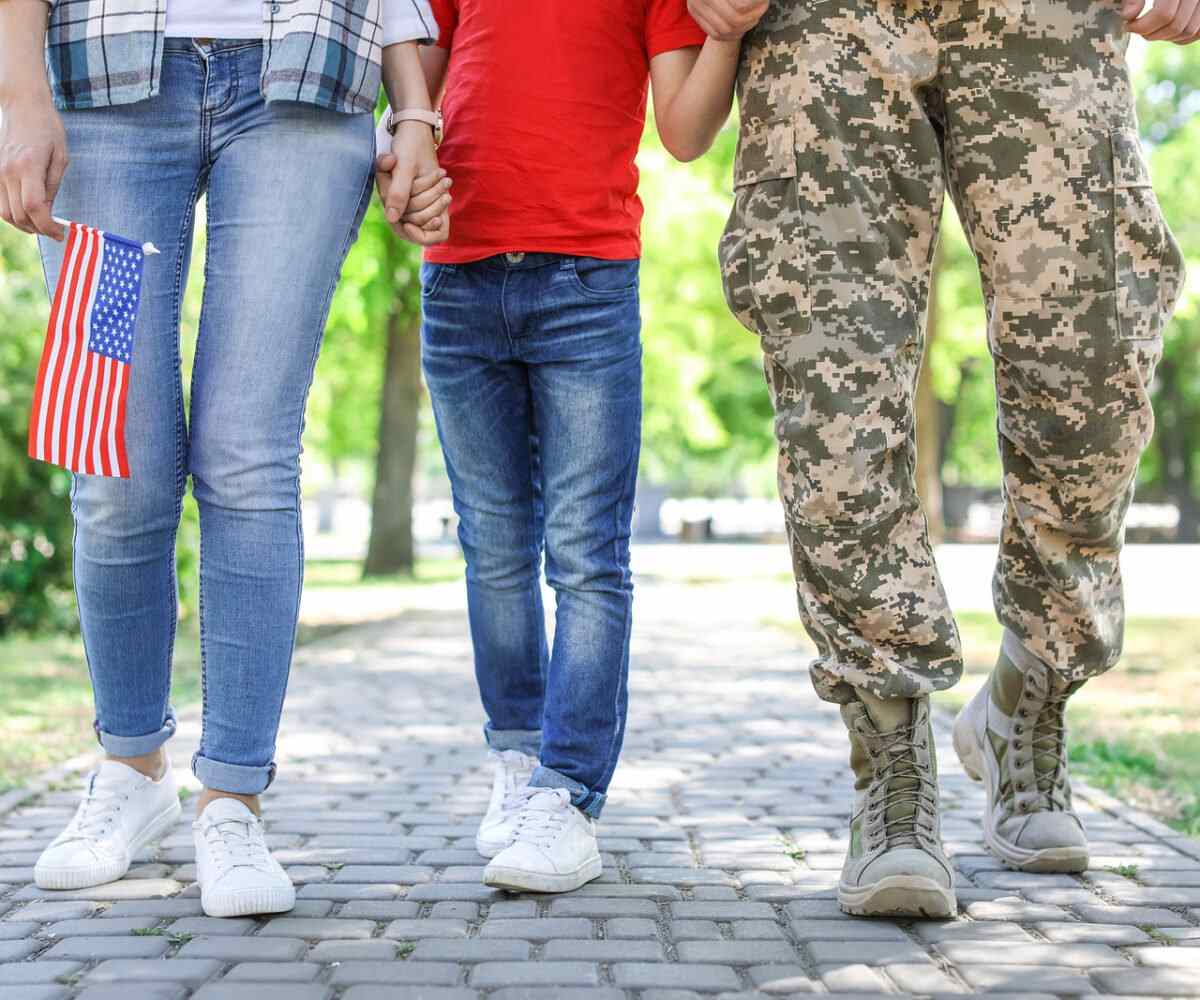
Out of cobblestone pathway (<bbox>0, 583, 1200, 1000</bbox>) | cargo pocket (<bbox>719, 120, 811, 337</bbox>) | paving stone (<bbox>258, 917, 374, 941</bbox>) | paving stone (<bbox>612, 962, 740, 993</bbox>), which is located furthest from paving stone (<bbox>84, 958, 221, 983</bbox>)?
cargo pocket (<bbox>719, 120, 811, 337</bbox>)

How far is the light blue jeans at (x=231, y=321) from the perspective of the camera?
2783mm

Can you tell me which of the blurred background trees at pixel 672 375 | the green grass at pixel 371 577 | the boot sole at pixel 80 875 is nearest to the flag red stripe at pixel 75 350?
the boot sole at pixel 80 875

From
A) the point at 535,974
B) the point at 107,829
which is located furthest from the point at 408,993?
the point at 107,829

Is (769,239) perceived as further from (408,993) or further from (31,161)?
(408,993)

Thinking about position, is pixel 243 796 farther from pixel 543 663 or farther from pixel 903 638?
pixel 903 638

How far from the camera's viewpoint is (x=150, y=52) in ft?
9.05

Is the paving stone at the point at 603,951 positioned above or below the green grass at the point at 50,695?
above

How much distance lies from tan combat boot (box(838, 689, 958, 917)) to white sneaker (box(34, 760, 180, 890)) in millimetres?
1472

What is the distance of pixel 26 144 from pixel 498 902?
1681 mm

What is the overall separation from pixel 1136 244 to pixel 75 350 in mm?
2002

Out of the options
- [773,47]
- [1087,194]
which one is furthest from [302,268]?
[1087,194]

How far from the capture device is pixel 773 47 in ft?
9.14

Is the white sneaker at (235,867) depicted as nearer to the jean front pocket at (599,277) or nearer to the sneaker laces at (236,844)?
the sneaker laces at (236,844)

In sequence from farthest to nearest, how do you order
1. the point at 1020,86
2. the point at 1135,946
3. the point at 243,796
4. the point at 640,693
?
the point at 640,693, the point at 243,796, the point at 1020,86, the point at 1135,946
